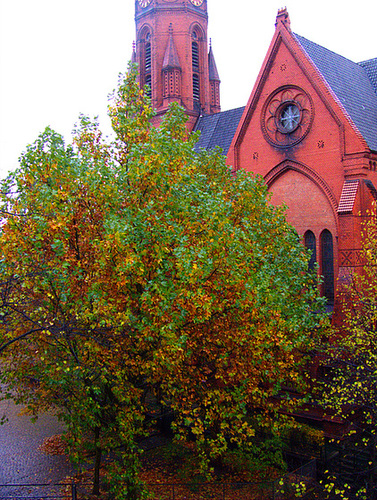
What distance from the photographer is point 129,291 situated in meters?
12.8

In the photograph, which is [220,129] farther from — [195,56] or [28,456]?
[28,456]

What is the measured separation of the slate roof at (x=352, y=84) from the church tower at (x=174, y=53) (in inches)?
554

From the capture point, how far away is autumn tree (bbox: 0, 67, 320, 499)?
11.4 meters

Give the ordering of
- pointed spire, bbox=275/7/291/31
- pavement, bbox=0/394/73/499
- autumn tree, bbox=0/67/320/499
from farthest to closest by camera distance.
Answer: pointed spire, bbox=275/7/291/31 → pavement, bbox=0/394/73/499 → autumn tree, bbox=0/67/320/499

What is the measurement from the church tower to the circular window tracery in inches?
544

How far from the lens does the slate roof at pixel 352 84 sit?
24.3m

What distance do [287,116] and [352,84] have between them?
15.7 ft

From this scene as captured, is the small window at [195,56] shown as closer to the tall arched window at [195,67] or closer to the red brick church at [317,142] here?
the tall arched window at [195,67]

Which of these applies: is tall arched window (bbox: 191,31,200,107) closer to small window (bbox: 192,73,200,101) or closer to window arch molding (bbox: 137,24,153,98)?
small window (bbox: 192,73,200,101)

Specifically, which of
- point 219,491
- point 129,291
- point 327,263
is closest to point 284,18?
point 327,263

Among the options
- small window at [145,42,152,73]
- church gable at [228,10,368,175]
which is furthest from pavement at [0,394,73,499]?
small window at [145,42,152,73]

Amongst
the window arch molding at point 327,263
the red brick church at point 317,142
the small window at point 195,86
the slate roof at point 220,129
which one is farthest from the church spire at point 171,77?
the window arch molding at point 327,263

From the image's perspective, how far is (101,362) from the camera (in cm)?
1180

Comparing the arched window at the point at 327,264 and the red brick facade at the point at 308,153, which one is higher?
the red brick facade at the point at 308,153
